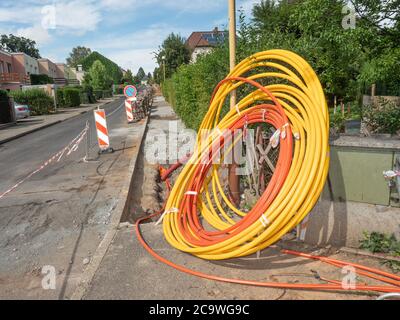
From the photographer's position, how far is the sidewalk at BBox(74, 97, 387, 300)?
307 cm

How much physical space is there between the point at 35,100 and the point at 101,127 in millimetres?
22015

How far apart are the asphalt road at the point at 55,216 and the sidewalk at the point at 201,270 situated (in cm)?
42

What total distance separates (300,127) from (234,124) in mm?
1122

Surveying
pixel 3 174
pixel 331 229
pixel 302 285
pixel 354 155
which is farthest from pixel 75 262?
pixel 3 174

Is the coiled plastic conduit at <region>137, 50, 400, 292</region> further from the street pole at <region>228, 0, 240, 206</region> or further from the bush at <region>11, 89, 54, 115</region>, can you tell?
the bush at <region>11, 89, 54, 115</region>

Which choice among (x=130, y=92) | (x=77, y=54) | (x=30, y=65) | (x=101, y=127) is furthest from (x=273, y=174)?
(x=77, y=54)

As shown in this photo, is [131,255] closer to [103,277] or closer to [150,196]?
[103,277]

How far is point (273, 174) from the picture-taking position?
373 centimetres

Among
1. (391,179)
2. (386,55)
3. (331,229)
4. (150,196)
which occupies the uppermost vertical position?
(386,55)

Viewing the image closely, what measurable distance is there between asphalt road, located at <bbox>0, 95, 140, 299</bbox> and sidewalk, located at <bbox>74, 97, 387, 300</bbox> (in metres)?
0.42

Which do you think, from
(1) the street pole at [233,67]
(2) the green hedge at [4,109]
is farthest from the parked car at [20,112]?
(1) the street pole at [233,67]

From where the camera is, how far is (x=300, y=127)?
3756mm

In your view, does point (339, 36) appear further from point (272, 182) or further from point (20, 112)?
point (20, 112)
